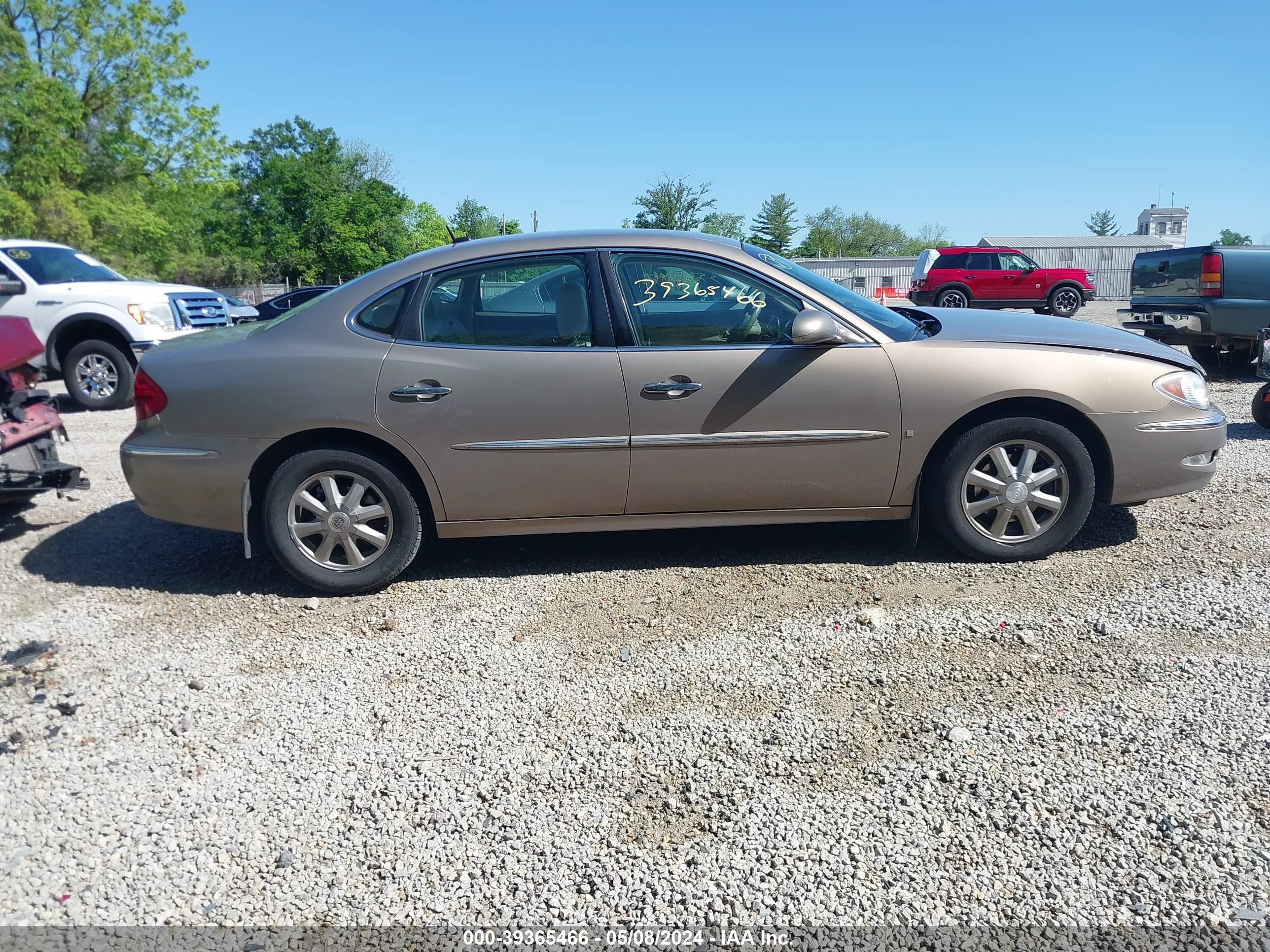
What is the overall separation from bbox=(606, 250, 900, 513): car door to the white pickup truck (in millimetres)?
8148

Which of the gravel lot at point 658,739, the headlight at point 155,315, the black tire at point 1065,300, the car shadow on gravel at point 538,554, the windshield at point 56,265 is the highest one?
Result: the black tire at point 1065,300

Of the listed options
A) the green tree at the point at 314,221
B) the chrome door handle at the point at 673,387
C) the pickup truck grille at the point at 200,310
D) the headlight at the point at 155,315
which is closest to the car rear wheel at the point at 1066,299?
the pickup truck grille at the point at 200,310

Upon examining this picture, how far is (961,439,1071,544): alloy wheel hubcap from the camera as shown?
4512 millimetres

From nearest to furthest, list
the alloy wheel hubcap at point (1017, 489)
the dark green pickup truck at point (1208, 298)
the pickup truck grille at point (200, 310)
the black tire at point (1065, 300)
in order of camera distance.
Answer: the alloy wheel hubcap at point (1017, 489)
the dark green pickup truck at point (1208, 298)
the pickup truck grille at point (200, 310)
the black tire at point (1065, 300)

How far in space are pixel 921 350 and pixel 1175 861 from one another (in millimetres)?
2574

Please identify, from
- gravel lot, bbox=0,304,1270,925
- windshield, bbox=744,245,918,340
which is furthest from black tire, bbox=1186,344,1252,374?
windshield, bbox=744,245,918,340

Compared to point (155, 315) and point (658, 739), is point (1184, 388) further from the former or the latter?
point (155, 315)

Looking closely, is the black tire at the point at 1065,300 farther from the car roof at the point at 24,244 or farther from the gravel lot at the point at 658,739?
the car roof at the point at 24,244

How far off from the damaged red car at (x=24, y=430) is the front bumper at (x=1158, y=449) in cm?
575

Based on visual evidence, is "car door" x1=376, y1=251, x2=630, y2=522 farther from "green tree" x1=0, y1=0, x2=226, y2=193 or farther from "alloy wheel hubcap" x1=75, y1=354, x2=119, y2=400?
"green tree" x1=0, y1=0, x2=226, y2=193

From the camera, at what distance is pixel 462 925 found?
2385 millimetres

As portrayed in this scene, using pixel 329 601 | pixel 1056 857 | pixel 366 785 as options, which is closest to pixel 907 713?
pixel 1056 857

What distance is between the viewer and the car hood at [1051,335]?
181 inches

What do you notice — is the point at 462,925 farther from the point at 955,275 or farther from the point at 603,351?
the point at 955,275
